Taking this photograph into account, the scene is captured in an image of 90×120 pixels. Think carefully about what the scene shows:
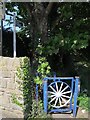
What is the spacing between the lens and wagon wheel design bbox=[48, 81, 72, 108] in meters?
5.83

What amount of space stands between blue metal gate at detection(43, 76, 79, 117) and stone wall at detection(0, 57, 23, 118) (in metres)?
0.78

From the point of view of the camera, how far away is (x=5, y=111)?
17.3ft

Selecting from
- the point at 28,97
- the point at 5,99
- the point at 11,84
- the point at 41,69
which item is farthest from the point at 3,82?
the point at 41,69

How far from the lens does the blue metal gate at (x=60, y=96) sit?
574 cm

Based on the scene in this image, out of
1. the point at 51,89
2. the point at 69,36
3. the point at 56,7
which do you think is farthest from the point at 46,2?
the point at 51,89

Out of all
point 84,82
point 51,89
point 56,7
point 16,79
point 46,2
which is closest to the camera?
point 16,79

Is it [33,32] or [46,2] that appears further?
[33,32]

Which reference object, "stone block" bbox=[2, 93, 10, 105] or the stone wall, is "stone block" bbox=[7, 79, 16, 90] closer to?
the stone wall

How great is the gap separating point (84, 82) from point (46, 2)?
124 inches

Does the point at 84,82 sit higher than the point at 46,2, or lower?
lower

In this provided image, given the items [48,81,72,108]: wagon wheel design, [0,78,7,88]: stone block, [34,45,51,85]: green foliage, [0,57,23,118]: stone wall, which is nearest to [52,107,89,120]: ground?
[48,81,72,108]: wagon wheel design

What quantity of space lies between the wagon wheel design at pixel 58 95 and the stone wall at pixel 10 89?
0.94m

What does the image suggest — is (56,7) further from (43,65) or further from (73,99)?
(73,99)

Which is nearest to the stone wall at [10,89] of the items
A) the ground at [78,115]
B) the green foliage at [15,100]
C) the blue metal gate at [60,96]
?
the green foliage at [15,100]
